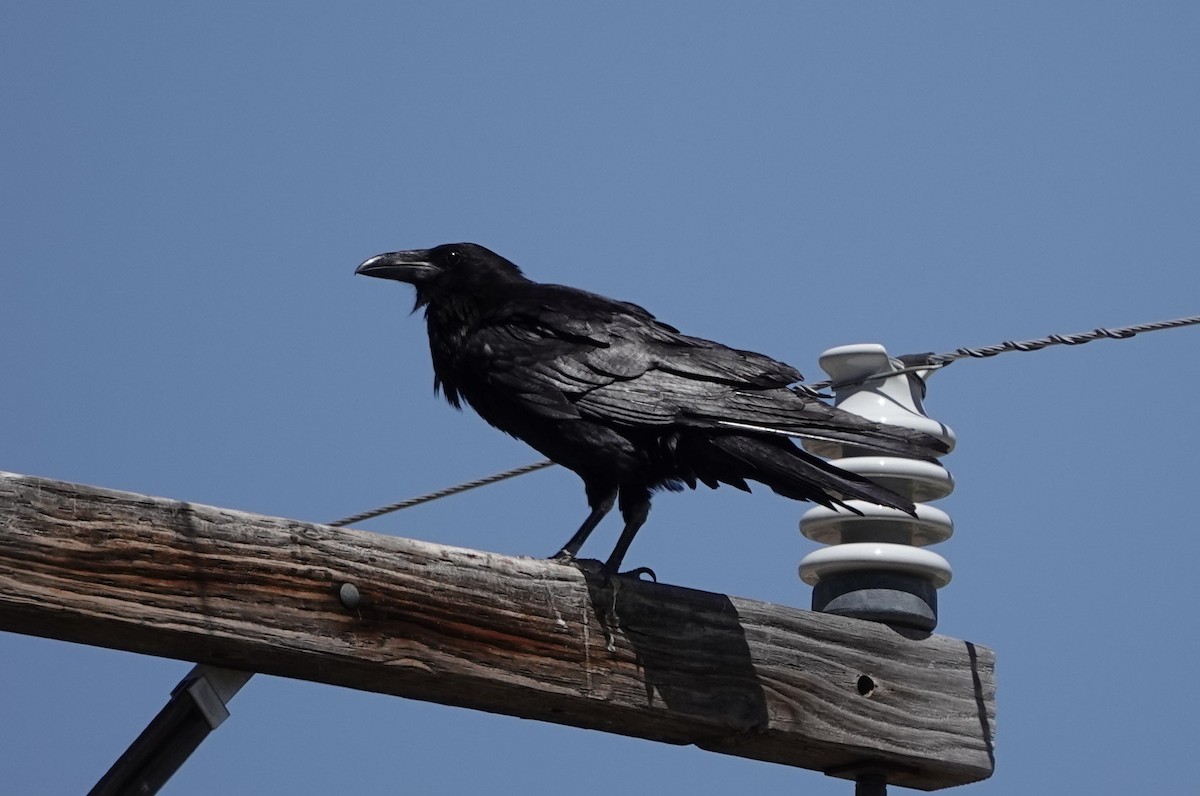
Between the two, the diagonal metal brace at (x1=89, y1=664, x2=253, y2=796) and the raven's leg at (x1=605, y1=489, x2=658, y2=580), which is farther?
the raven's leg at (x1=605, y1=489, x2=658, y2=580)

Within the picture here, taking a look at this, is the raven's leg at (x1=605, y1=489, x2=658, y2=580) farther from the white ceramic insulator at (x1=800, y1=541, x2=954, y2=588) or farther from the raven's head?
the raven's head

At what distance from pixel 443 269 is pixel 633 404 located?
1.24 meters

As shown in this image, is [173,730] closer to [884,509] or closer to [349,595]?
[349,595]

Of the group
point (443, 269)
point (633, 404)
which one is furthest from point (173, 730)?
point (443, 269)

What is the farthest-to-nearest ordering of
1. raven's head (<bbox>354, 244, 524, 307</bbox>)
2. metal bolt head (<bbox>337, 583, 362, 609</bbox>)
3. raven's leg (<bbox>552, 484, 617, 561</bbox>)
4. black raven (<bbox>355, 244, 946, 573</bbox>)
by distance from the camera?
raven's head (<bbox>354, 244, 524, 307</bbox>)
raven's leg (<bbox>552, 484, 617, 561</bbox>)
black raven (<bbox>355, 244, 946, 573</bbox>)
metal bolt head (<bbox>337, 583, 362, 609</bbox>)

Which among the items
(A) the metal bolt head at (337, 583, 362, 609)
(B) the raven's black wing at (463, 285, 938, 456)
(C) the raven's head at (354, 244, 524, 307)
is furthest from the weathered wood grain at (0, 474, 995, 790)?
(C) the raven's head at (354, 244, 524, 307)

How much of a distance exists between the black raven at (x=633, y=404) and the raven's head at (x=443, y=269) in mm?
248

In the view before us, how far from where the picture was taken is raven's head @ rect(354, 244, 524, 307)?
4887mm

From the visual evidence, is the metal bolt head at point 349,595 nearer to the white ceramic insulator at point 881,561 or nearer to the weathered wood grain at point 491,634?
the weathered wood grain at point 491,634

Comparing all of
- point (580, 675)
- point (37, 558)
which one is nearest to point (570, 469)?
point (580, 675)

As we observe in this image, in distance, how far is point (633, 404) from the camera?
4020 mm

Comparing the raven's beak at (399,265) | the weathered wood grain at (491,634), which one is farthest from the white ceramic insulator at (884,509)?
the raven's beak at (399,265)

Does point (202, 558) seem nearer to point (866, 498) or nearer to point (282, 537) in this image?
point (282, 537)

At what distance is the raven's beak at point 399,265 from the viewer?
5105mm
